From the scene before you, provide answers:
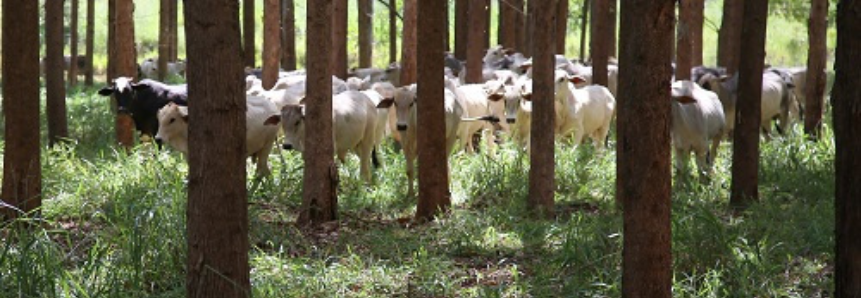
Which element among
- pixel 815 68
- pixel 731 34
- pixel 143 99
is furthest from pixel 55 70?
pixel 731 34

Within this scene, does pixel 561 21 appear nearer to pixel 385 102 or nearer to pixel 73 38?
pixel 385 102

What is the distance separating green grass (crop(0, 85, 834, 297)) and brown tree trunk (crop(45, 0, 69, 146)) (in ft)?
2.70

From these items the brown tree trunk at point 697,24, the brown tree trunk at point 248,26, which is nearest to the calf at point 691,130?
the brown tree trunk at point 697,24

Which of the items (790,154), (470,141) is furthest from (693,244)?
(470,141)

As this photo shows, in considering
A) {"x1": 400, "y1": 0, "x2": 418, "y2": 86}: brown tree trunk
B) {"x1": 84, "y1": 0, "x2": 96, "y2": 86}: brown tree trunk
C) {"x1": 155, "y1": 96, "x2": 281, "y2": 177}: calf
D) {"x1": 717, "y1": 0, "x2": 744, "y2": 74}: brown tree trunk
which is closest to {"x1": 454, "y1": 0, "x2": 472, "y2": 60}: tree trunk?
{"x1": 400, "y1": 0, "x2": 418, "y2": 86}: brown tree trunk

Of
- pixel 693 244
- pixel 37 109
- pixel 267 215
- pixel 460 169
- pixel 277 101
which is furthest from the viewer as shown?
pixel 277 101

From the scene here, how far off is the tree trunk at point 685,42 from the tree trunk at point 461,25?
5636 millimetres

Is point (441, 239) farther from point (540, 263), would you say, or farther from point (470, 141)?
point (470, 141)

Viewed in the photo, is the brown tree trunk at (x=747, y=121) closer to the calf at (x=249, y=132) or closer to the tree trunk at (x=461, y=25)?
the calf at (x=249, y=132)

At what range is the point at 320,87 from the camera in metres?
11.5

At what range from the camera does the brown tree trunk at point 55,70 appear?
1501cm

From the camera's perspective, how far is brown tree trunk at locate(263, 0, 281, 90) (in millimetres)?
19156

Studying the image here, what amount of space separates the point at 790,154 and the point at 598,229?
6.05 m

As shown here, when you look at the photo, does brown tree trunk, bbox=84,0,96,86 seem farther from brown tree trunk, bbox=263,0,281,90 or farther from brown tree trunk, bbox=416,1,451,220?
brown tree trunk, bbox=416,1,451,220
